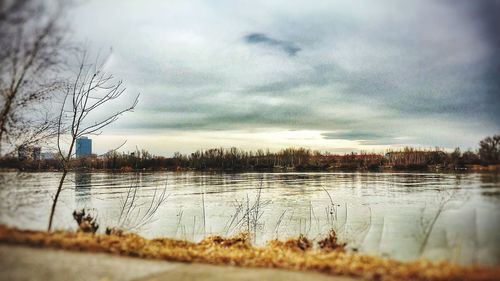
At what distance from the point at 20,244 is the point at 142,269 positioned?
279cm

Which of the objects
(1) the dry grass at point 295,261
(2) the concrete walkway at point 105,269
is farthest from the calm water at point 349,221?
(2) the concrete walkway at point 105,269

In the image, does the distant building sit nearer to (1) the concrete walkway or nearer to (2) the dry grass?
(2) the dry grass

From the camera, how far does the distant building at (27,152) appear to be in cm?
1144

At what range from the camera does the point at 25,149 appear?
1155 centimetres

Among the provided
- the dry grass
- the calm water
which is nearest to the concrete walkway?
the dry grass

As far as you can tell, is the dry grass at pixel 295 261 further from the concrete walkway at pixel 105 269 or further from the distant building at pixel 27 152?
the distant building at pixel 27 152

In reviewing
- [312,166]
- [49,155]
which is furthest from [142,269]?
[312,166]

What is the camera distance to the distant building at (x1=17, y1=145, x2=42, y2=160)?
11.4 metres

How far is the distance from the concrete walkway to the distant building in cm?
469

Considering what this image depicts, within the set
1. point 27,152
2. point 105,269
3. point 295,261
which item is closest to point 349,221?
point 295,261

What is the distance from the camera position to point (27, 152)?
1171 centimetres

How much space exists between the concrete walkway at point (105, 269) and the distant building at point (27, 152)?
15.4 ft

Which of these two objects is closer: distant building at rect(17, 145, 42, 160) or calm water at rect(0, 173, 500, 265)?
calm water at rect(0, 173, 500, 265)

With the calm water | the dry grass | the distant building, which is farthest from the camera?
the distant building
